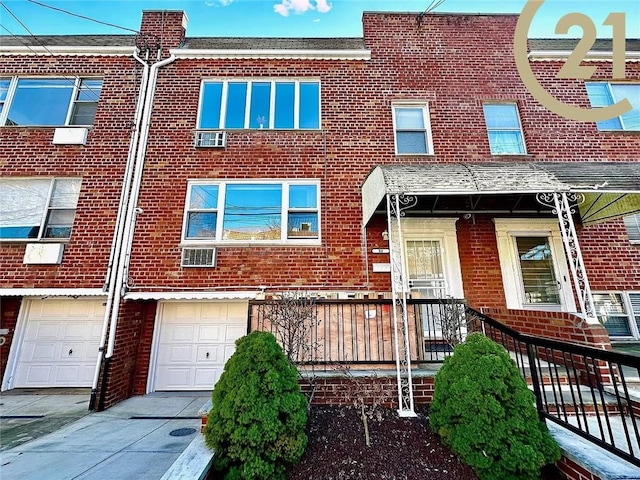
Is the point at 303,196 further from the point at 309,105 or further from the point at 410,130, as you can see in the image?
the point at 410,130

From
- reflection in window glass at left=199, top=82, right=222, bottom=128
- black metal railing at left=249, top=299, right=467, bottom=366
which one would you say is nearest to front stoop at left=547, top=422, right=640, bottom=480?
black metal railing at left=249, top=299, right=467, bottom=366

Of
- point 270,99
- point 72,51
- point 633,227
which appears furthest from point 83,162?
point 633,227

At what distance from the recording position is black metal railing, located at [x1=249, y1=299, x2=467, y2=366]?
4.38 m

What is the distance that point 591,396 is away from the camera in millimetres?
3736

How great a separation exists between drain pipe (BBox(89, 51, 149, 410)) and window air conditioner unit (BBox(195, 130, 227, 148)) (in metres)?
1.43

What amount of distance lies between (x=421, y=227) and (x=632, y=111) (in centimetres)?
644

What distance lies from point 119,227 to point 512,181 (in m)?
7.79

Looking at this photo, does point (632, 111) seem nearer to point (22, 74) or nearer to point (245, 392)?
point (245, 392)

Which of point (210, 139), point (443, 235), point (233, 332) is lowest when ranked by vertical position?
point (233, 332)

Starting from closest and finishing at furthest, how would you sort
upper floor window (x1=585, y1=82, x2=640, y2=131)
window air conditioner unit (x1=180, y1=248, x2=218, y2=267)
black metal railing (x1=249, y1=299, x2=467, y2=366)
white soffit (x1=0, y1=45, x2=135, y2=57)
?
black metal railing (x1=249, y1=299, x2=467, y2=366), window air conditioner unit (x1=180, y1=248, x2=218, y2=267), upper floor window (x1=585, y1=82, x2=640, y2=131), white soffit (x1=0, y1=45, x2=135, y2=57)

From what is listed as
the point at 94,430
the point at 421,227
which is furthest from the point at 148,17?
the point at 94,430

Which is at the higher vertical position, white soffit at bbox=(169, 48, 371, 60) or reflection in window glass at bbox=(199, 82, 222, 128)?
white soffit at bbox=(169, 48, 371, 60)

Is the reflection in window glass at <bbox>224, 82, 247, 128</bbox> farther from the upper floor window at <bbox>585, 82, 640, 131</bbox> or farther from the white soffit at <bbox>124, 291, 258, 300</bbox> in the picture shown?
the upper floor window at <bbox>585, 82, 640, 131</bbox>

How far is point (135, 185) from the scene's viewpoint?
667 centimetres
